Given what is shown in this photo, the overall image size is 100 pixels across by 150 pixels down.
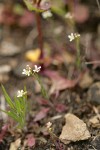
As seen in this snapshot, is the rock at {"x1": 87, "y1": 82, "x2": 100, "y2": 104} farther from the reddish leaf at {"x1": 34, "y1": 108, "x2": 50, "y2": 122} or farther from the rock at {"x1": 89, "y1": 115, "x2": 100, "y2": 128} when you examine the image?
the reddish leaf at {"x1": 34, "y1": 108, "x2": 50, "y2": 122}

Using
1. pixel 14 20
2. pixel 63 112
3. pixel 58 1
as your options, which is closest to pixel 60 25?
pixel 58 1

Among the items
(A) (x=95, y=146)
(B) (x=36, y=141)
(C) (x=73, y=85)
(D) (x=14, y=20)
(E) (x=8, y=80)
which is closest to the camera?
(A) (x=95, y=146)

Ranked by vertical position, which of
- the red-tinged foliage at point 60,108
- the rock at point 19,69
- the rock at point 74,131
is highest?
the rock at point 19,69

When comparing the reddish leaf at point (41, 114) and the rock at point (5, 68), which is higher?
the rock at point (5, 68)

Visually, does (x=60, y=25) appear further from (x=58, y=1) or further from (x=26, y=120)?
(x=26, y=120)

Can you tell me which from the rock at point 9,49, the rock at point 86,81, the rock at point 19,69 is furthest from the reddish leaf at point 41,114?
the rock at point 9,49

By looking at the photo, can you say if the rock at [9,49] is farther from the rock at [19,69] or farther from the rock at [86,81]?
the rock at [86,81]

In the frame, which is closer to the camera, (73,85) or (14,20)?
(73,85)
